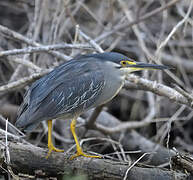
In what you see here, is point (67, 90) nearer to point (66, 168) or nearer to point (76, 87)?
point (76, 87)

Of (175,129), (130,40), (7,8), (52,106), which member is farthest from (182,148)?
(7,8)

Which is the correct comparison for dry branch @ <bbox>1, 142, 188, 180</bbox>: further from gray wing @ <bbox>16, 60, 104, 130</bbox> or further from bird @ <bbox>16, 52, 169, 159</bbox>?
gray wing @ <bbox>16, 60, 104, 130</bbox>

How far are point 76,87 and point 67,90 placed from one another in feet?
0.29

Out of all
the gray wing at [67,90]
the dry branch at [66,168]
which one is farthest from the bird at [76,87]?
the dry branch at [66,168]

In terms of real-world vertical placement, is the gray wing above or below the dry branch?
above

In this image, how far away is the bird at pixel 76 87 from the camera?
10.4 feet

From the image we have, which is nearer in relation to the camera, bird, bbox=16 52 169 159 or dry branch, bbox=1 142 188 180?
dry branch, bbox=1 142 188 180

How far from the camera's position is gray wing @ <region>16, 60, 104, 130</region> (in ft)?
10.5

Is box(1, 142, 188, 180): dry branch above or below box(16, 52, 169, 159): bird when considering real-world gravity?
below

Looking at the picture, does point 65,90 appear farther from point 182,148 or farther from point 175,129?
point 175,129

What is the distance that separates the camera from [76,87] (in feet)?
10.8

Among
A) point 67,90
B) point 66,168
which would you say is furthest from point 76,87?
point 66,168

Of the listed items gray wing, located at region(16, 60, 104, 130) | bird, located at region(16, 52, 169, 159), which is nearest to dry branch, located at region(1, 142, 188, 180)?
bird, located at region(16, 52, 169, 159)

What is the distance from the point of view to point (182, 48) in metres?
5.98
